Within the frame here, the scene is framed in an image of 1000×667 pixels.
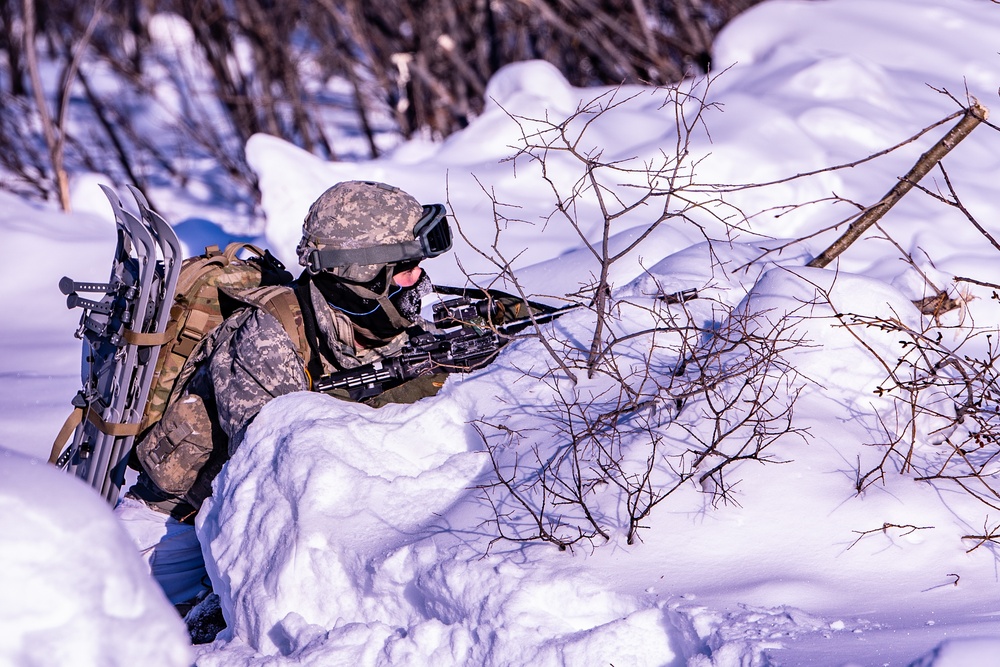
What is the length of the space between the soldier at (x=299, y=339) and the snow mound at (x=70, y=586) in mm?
1522

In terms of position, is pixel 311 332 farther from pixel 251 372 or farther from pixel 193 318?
pixel 193 318

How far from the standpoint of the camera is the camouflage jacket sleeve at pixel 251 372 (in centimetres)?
321

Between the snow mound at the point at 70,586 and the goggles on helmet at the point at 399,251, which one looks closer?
the snow mound at the point at 70,586

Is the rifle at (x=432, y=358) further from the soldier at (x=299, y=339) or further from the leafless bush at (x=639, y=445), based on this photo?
the leafless bush at (x=639, y=445)

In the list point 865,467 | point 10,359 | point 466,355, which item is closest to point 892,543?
point 865,467

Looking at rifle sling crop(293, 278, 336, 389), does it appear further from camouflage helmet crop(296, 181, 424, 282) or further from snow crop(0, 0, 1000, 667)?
snow crop(0, 0, 1000, 667)

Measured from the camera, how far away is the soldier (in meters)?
3.24

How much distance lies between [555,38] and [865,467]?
9210 millimetres

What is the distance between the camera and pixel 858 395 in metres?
2.94

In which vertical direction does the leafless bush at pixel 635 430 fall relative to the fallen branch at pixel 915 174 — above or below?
below

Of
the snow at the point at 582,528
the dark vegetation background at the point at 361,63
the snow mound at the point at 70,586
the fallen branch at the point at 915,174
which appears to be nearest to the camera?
the snow mound at the point at 70,586

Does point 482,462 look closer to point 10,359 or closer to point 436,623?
point 436,623

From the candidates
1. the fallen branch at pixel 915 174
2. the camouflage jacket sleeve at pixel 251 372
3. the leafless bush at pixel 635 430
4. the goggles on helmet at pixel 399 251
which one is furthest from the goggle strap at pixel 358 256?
the fallen branch at pixel 915 174

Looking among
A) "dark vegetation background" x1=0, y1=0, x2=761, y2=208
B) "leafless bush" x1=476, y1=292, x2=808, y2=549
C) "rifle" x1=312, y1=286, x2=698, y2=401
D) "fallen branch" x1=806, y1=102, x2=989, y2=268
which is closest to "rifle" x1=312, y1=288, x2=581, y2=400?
"rifle" x1=312, y1=286, x2=698, y2=401
